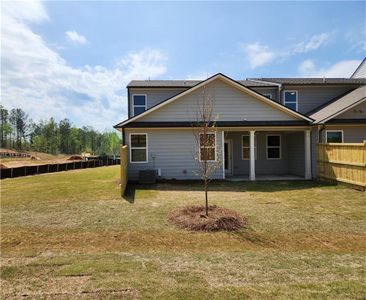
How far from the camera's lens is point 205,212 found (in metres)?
8.25

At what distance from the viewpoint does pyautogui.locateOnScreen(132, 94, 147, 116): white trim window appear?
61.4ft

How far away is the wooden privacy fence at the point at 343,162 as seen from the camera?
38.0 ft

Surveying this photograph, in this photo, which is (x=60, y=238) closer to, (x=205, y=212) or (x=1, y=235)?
(x=1, y=235)

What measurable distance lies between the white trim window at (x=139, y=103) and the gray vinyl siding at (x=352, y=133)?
1067 cm

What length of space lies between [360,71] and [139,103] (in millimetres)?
18372

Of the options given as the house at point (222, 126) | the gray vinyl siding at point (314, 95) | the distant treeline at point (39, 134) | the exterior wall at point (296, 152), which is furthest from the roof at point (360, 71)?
the distant treeline at point (39, 134)

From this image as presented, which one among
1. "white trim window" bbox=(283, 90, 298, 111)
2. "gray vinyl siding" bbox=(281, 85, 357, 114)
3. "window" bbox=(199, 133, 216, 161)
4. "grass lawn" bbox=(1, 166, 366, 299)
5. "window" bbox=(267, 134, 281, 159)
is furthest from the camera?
"gray vinyl siding" bbox=(281, 85, 357, 114)

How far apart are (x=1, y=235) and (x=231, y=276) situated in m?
5.35

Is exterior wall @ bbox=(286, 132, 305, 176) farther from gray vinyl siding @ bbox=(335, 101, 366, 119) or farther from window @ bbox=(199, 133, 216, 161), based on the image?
window @ bbox=(199, 133, 216, 161)

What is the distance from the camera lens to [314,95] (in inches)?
756

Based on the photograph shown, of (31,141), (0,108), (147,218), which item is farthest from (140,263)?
(31,141)

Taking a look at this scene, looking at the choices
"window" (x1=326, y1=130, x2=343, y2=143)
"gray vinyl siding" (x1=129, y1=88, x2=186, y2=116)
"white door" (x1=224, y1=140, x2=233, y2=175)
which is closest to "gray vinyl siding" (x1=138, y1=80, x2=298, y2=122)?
"window" (x1=326, y1=130, x2=343, y2=143)

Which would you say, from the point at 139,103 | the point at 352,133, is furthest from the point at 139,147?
the point at 352,133

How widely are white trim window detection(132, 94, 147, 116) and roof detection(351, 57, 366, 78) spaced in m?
17.4
